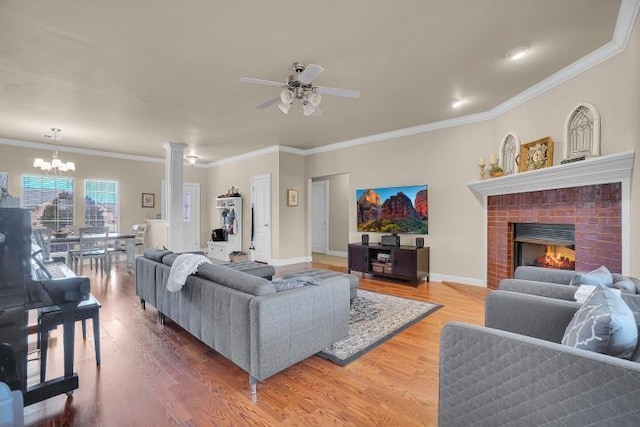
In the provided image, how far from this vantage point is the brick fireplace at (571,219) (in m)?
2.73

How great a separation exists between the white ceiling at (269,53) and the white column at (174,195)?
155 centimetres

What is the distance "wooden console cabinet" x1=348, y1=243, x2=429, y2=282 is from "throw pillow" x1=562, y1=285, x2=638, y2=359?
348cm

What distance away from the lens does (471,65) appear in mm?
3049

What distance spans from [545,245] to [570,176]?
122 cm

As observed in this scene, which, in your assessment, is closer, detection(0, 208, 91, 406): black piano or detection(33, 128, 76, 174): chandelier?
detection(0, 208, 91, 406): black piano

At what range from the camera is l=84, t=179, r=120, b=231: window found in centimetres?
689

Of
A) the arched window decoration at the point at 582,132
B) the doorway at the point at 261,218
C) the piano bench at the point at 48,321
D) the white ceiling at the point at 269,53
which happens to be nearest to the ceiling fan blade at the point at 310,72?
the white ceiling at the point at 269,53

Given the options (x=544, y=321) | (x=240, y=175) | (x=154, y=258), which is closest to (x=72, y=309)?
(x=154, y=258)

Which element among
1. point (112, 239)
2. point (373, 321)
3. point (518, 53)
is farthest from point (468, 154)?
point (112, 239)

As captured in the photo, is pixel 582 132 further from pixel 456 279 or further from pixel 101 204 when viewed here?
pixel 101 204

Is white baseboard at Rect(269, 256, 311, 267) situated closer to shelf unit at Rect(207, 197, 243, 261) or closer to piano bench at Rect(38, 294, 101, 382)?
shelf unit at Rect(207, 197, 243, 261)

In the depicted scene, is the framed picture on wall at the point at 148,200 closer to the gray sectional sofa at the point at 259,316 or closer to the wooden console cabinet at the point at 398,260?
the wooden console cabinet at the point at 398,260

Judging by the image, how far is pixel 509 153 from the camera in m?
4.09

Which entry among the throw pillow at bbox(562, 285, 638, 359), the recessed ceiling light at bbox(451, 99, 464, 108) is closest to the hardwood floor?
the throw pillow at bbox(562, 285, 638, 359)
